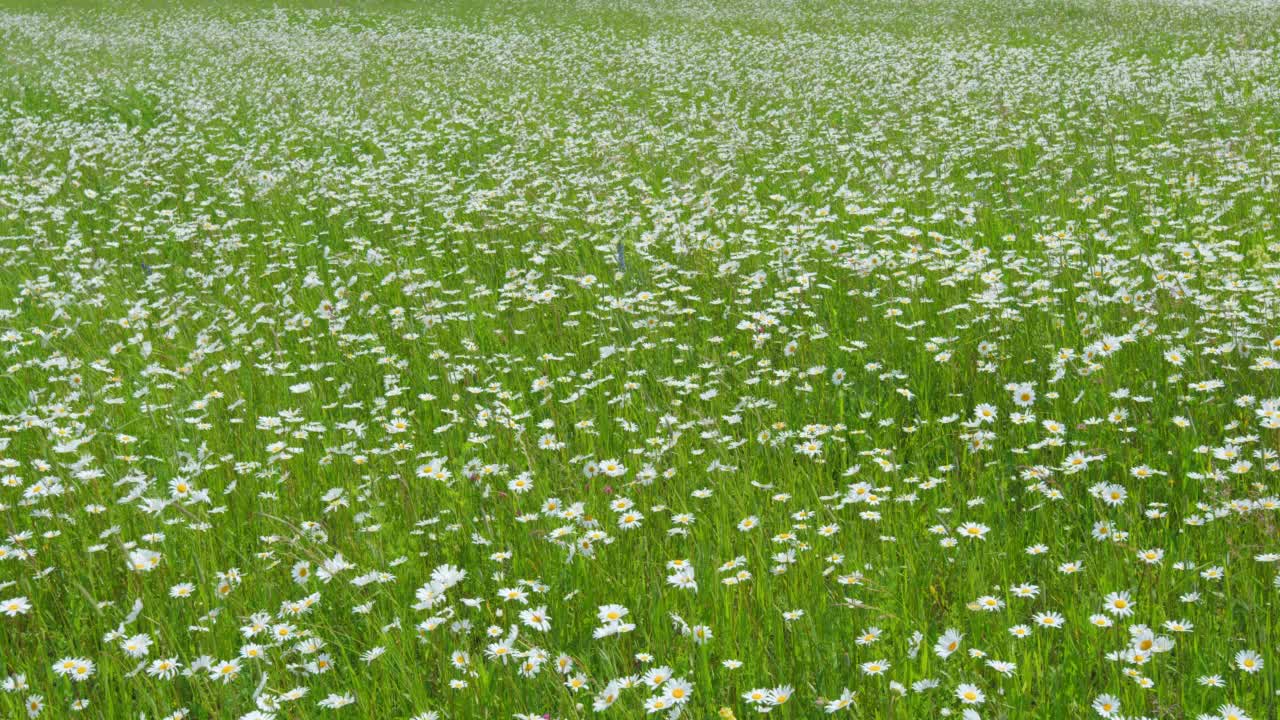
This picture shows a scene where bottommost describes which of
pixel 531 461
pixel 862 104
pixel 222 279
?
pixel 222 279

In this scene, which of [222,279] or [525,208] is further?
[525,208]

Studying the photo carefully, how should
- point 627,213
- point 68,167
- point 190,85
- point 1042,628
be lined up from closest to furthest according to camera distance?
1. point 1042,628
2. point 627,213
3. point 68,167
4. point 190,85

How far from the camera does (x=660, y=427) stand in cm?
441

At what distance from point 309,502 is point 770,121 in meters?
10.1

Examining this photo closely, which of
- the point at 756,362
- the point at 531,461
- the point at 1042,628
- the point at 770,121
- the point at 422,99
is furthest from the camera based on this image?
the point at 422,99

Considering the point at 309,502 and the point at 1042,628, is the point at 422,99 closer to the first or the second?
the point at 309,502

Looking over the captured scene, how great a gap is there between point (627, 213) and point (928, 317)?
11.2ft

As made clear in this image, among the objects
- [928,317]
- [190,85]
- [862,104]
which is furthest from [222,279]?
[190,85]

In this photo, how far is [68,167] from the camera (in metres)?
11.3

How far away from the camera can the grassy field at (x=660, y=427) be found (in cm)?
282

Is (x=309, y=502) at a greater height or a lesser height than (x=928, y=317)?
lesser

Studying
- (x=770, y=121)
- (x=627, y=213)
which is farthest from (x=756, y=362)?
(x=770, y=121)

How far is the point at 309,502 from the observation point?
406 cm

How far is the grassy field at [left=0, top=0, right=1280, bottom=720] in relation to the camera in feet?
9.27
